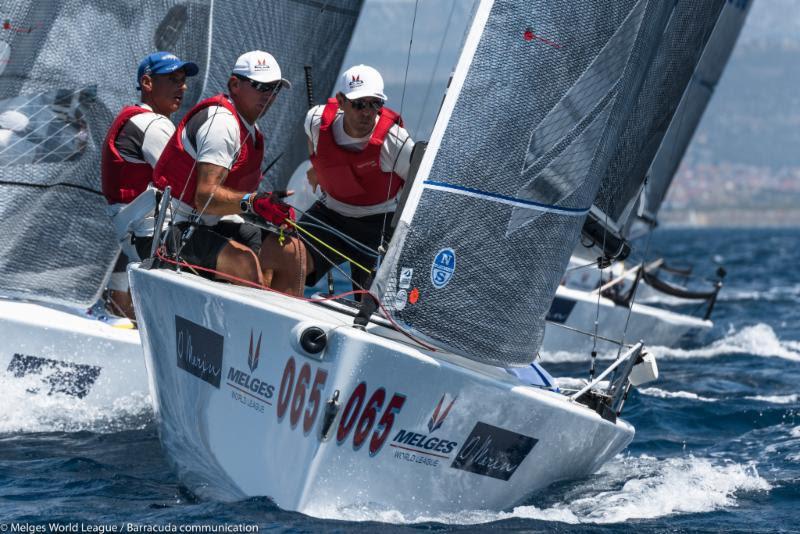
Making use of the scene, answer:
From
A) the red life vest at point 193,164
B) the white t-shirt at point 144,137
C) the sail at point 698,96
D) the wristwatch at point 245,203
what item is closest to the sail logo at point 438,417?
the wristwatch at point 245,203

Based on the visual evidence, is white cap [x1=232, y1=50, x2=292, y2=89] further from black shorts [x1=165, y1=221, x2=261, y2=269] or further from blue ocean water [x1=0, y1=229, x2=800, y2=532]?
blue ocean water [x1=0, y1=229, x2=800, y2=532]

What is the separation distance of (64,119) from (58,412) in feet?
5.82

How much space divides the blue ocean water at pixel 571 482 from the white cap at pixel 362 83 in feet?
5.37

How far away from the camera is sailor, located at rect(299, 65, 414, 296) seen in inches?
183

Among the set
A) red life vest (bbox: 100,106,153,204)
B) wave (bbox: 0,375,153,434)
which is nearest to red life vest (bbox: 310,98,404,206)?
red life vest (bbox: 100,106,153,204)

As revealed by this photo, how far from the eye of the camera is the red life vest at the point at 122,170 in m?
5.35

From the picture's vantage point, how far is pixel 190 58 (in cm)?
719

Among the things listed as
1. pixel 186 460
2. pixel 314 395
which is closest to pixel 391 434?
pixel 314 395

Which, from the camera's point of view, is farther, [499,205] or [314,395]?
[499,205]

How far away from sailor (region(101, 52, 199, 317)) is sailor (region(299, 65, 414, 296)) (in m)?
0.71

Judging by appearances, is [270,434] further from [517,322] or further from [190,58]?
[190,58]

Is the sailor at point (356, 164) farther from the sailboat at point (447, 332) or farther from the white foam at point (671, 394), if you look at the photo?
the white foam at point (671, 394)

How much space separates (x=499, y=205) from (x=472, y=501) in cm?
103

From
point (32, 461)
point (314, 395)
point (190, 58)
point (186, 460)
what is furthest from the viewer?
point (190, 58)
